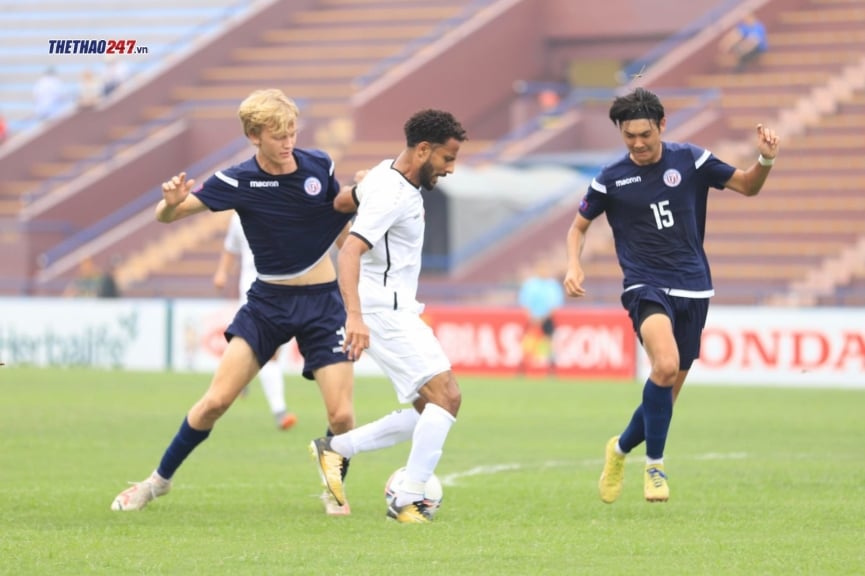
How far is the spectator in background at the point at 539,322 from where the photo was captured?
25922 mm

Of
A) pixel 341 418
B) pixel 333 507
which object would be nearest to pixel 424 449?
pixel 341 418

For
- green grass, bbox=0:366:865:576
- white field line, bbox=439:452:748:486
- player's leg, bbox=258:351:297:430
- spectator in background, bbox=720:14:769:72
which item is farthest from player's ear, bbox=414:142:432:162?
spectator in background, bbox=720:14:769:72

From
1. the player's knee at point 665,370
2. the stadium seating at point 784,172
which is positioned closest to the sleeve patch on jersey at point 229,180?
the player's knee at point 665,370

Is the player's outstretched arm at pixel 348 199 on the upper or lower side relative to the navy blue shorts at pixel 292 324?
upper

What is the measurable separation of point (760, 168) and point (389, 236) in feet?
7.08

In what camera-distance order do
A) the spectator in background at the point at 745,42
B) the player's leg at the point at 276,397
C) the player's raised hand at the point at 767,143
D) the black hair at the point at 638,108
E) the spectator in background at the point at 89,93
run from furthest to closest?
1. the spectator in background at the point at 89,93
2. the spectator in background at the point at 745,42
3. the player's leg at the point at 276,397
4. the black hair at the point at 638,108
5. the player's raised hand at the point at 767,143

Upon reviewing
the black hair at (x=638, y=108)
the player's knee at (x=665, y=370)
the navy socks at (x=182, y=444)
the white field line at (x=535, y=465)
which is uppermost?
the black hair at (x=638, y=108)

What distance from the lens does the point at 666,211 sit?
994cm

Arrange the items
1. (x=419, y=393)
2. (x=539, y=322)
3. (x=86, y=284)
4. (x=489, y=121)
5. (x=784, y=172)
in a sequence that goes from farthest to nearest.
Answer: (x=489, y=121), (x=784, y=172), (x=86, y=284), (x=539, y=322), (x=419, y=393)

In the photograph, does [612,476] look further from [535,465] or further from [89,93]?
[89,93]

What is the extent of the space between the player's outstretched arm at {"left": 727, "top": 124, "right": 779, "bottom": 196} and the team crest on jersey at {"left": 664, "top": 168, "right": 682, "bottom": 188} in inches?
11.8

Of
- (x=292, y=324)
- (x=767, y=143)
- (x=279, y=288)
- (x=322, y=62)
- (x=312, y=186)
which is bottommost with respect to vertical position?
(x=292, y=324)

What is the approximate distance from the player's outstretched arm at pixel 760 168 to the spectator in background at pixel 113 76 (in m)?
31.8

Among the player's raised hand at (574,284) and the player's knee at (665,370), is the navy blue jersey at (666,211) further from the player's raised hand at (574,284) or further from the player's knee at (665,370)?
the player's knee at (665,370)
